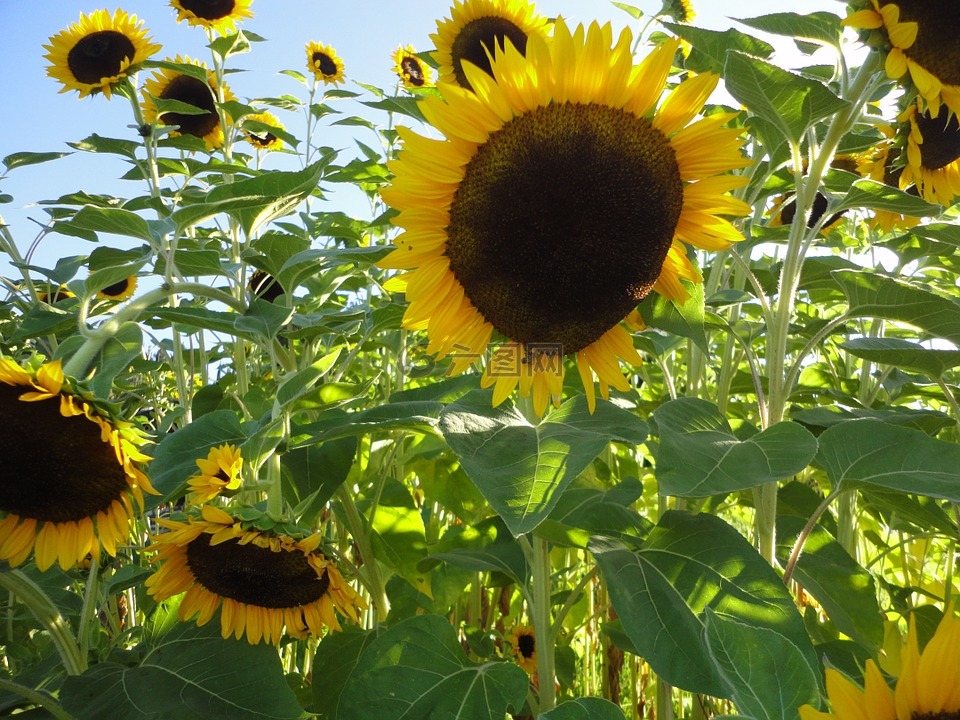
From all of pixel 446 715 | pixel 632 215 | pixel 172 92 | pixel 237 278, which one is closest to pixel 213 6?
pixel 172 92

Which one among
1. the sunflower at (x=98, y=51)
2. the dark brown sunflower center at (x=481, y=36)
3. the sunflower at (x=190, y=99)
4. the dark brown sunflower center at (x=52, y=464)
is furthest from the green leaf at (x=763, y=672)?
the sunflower at (x=190, y=99)

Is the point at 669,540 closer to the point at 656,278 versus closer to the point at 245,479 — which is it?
the point at 656,278

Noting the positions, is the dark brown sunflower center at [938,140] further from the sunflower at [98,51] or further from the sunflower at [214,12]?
the sunflower at [214,12]

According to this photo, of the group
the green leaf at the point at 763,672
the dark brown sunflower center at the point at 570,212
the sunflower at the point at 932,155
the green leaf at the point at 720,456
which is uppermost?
the sunflower at the point at 932,155

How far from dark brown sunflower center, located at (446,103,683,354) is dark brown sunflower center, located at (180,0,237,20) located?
2.63m

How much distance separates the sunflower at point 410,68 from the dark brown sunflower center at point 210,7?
0.90m

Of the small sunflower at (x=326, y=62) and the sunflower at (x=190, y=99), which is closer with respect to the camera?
the sunflower at (x=190, y=99)

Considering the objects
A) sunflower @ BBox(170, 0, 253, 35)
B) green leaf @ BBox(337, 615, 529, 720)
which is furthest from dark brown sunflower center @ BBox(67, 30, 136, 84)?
green leaf @ BBox(337, 615, 529, 720)

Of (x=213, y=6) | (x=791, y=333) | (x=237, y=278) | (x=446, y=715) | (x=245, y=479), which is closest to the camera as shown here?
(x=446, y=715)

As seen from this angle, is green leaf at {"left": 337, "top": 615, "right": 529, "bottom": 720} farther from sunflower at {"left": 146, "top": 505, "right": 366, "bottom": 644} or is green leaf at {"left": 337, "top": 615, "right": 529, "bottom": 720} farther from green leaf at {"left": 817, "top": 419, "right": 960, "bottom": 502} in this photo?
green leaf at {"left": 817, "top": 419, "right": 960, "bottom": 502}

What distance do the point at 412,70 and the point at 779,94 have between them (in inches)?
127

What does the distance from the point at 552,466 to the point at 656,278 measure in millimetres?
342

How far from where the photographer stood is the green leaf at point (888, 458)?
95 centimetres

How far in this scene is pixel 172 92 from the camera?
3.23 m
